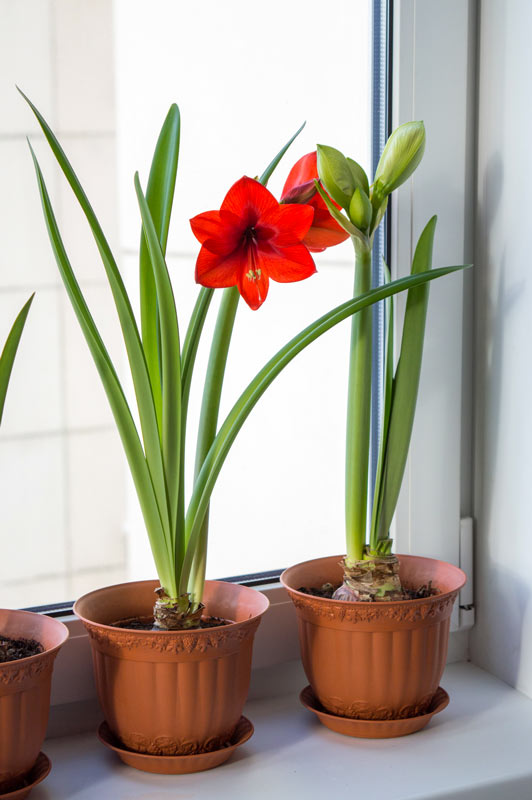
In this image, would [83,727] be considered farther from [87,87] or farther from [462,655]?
[87,87]

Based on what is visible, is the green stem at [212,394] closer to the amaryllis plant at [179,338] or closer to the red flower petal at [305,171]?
the amaryllis plant at [179,338]

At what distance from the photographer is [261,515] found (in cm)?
103

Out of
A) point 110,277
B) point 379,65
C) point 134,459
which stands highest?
point 379,65

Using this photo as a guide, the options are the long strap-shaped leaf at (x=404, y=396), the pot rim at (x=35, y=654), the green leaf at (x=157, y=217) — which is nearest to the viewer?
the pot rim at (x=35, y=654)

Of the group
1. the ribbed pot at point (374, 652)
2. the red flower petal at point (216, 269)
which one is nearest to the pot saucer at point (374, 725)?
the ribbed pot at point (374, 652)

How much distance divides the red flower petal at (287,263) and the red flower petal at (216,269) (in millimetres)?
25

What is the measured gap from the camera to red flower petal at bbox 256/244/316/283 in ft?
2.56

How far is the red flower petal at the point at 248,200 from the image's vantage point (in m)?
0.74

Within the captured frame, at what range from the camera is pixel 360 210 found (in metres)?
0.83

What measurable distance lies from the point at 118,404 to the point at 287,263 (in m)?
0.21

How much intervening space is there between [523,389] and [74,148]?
575 millimetres

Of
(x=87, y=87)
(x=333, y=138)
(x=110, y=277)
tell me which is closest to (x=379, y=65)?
(x=333, y=138)

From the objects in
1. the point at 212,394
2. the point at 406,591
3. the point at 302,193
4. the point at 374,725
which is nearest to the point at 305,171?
the point at 302,193

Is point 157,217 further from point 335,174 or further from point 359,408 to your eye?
point 359,408
